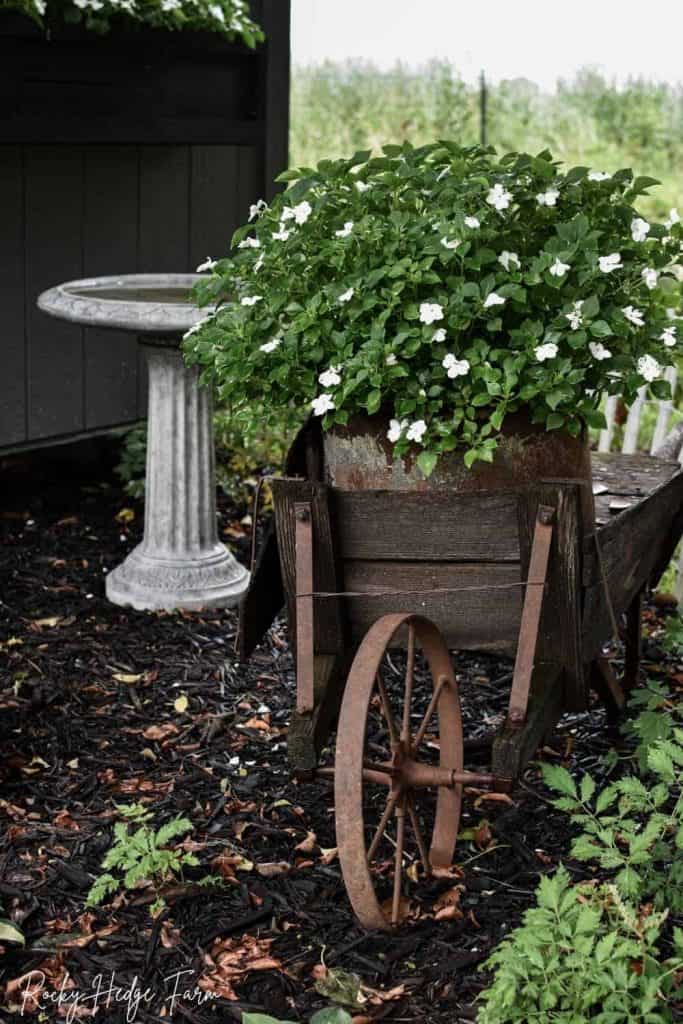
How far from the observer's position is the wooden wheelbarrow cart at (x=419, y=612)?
2463 mm

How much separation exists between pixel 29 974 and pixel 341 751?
72 cm

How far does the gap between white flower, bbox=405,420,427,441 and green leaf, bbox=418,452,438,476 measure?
0.11ft

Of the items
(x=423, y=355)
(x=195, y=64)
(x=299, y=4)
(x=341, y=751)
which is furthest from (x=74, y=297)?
(x=299, y=4)

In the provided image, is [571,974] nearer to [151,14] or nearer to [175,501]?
[175,501]

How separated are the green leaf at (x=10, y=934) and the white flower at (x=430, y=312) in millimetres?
1389

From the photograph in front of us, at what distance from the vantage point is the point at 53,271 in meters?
5.27

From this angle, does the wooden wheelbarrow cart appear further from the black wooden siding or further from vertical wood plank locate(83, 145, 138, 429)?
vertical wood plank locate(83, 145, 138, 429)

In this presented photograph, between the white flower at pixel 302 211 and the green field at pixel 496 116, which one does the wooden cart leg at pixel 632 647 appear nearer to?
the white flower at pixel 302 211

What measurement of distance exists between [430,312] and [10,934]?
55.6 inches

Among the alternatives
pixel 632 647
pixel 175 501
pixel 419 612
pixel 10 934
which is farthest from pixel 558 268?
pixel 175 501

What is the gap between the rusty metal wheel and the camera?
239 centimetres

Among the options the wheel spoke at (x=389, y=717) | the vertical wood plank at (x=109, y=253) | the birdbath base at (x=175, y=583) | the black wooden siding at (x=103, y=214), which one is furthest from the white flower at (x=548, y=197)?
the vertical wood plank at (x=109, y=253)

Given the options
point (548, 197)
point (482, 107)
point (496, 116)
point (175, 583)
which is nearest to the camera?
point (548, 197)

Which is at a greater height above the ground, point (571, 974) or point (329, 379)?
point (329, 379)
